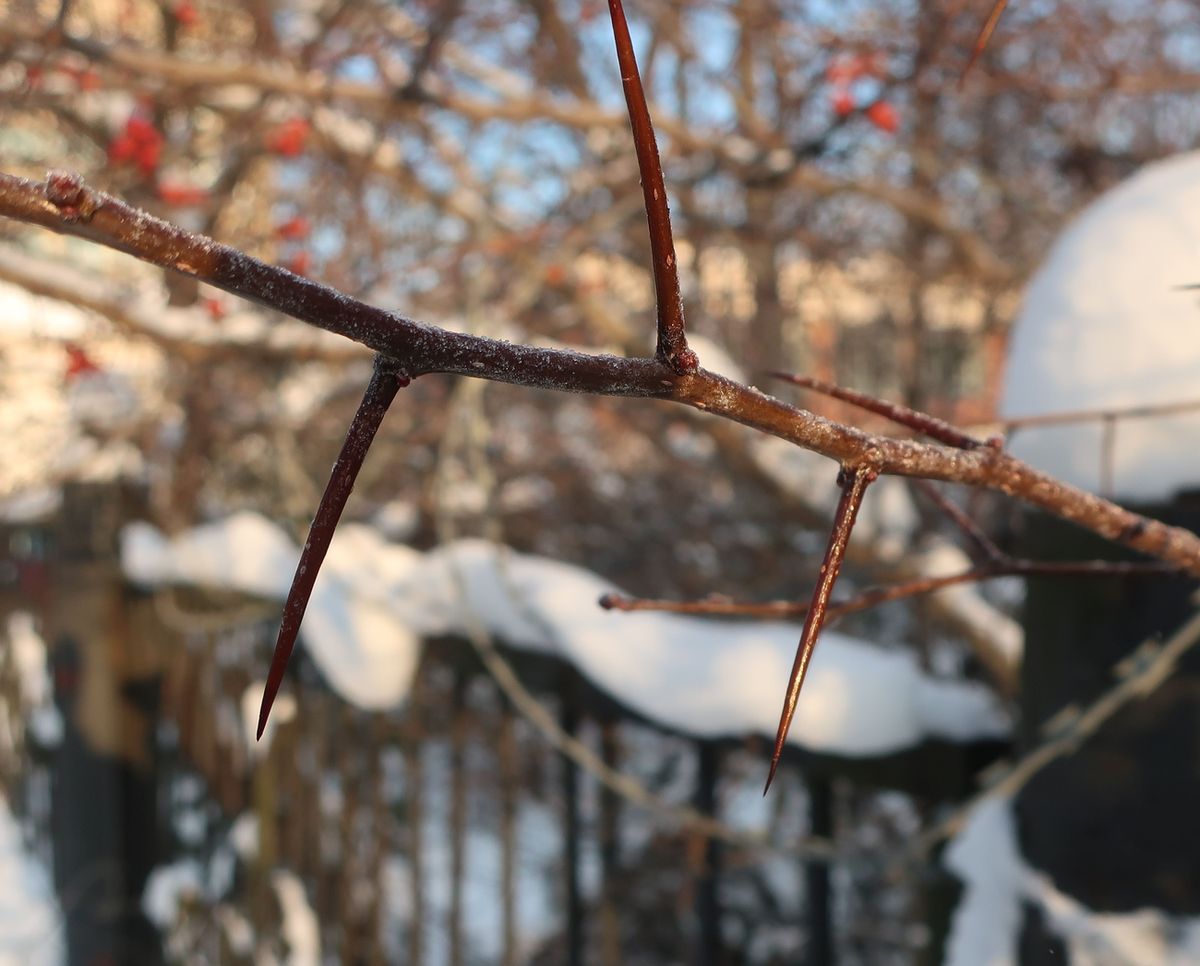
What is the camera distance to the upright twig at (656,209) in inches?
12.4

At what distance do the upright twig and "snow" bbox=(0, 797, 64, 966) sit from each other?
118 inches

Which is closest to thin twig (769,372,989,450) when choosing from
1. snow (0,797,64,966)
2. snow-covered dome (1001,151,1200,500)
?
snow-covered dome (1001,151,1200,500)

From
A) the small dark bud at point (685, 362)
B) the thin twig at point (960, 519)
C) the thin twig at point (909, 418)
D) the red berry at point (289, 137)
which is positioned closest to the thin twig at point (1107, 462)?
the thin twig at point (960, 519)

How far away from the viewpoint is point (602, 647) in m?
1.31

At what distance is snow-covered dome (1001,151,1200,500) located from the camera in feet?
2.73

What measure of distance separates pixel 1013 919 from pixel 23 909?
9.83 feet

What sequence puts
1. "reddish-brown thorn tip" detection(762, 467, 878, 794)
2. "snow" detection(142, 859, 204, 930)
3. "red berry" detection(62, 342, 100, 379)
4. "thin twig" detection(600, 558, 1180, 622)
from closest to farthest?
1. "reddish-brown thorn tip" detection(762, 467, 878, 794)
2. "thin twig" detection(600, 558, 1180, 622)
3. "snow" detection(142, 859, 204, 930)
4. "red berry" detection(62, 342, 100, 379)

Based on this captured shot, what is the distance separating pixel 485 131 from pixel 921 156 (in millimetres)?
1728

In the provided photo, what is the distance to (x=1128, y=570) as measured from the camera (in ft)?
2.32

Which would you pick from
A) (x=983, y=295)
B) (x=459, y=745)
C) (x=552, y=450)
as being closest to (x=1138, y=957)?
(x=459, y=745)

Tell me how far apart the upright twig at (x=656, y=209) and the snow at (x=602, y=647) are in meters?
0.79

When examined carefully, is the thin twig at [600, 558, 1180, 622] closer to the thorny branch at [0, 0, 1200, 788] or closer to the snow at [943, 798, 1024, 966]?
the thorny branch at [0, 0, 1200, 788]

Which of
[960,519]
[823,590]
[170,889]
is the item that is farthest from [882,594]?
[170,889]

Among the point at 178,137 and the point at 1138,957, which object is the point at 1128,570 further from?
the point at 178,137
